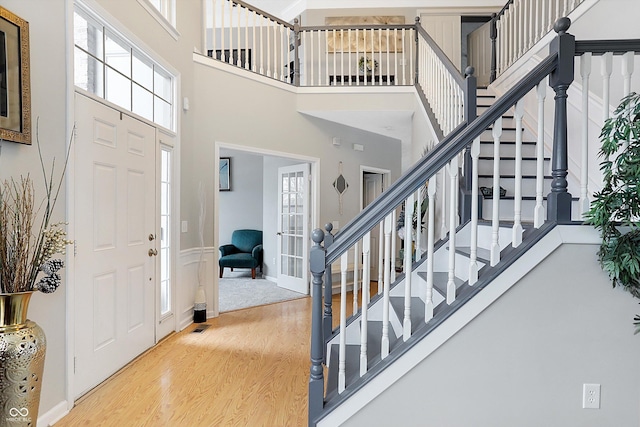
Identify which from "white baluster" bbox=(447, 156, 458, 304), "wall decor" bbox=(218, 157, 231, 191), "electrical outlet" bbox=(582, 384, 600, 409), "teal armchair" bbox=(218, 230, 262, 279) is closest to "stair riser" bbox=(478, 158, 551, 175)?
"white baluster" bbox=(447, 156, 458, 304)

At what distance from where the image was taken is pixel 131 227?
3.03 meters

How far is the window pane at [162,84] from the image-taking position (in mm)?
3544

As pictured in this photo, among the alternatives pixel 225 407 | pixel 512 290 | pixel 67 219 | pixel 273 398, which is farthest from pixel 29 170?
pixel 512 290

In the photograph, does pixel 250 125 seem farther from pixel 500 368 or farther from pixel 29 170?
pixel 500 368

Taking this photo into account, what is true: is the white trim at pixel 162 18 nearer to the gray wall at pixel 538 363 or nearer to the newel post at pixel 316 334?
the newel post at pixel 316 334

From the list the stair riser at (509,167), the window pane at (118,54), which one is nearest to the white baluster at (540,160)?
the stair riser at (509,167)

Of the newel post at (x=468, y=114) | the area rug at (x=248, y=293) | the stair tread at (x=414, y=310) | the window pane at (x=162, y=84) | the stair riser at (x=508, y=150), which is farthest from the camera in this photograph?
the area rug at (x=248, y=293)

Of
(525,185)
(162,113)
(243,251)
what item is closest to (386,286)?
(525,185)

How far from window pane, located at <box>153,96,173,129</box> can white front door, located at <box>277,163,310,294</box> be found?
7.40ft

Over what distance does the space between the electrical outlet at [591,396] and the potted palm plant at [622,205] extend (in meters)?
0.36

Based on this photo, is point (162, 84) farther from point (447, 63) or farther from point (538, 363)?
point (538, 363)

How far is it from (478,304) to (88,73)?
2.96 meters

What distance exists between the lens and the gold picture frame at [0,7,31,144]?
5.87ft

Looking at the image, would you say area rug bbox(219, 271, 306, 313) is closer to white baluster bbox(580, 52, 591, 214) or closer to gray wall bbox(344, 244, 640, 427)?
gray wall bbox(344, 244, 640, 427)
